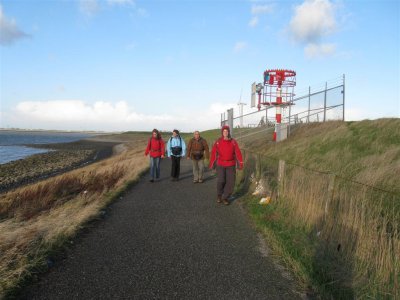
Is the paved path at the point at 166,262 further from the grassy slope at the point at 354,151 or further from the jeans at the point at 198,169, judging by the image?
the jeans at the point at 198,169

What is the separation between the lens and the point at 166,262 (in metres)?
4.50

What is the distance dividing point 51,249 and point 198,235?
88.0 inches

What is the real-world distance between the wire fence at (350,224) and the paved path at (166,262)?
2.89 feet

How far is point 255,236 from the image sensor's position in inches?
227

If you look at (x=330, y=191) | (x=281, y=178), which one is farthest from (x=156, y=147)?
(x=330, y=191)

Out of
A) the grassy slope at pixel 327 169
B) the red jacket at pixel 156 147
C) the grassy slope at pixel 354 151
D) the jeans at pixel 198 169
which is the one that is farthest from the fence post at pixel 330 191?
the red jacket at pixel 156 147

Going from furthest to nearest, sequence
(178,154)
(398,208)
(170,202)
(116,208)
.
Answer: (178,154)
(170,202)
(116,208)
(398,208)

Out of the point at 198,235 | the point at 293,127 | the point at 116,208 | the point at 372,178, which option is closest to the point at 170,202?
the point at 116,208

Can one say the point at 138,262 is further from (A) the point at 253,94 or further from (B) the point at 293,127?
(A) the point at 253,94

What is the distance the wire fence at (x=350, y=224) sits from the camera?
407 centimetres

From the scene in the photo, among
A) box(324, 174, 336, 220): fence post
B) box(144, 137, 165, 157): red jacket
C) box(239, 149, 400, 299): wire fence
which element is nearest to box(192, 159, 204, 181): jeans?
box(144, 137, 165, 157): red jacket

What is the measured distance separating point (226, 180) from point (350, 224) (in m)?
3.71

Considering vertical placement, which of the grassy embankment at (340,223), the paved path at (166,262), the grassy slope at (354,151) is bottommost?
the paved path at (166,262)

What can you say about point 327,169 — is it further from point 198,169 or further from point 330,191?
point 330,191
